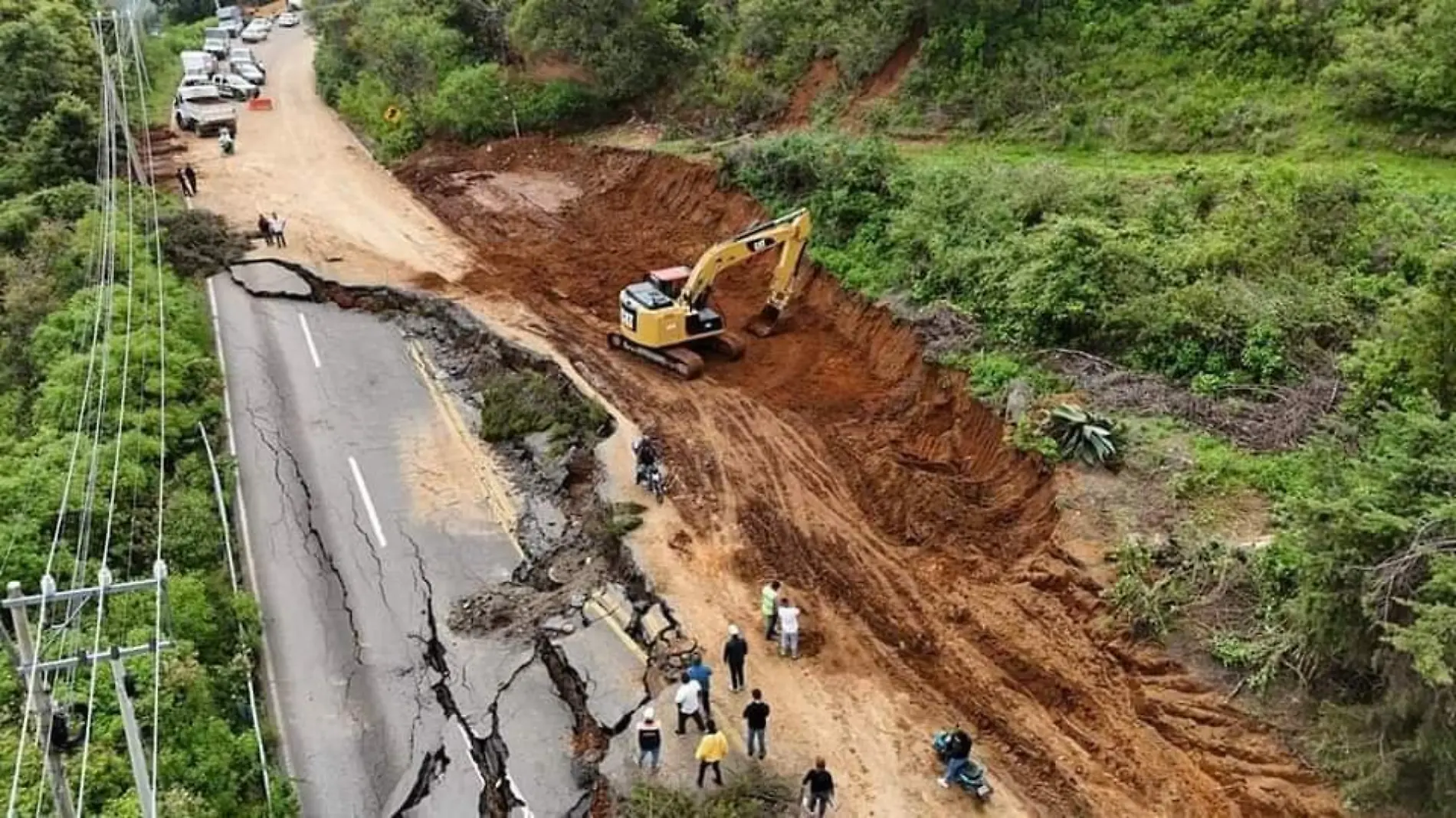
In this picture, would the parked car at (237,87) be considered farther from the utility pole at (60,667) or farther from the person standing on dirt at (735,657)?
the utility pole at (60,667)

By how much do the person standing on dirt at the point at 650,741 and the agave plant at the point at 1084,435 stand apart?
9212mm

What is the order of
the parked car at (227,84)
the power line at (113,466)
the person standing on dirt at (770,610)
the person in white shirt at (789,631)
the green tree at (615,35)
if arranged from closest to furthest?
1. the power line at (113,466)
2. the person in white shirt at (789,631)
3. the person standing on dirt at (770,610)
4. the green tree at (615,35)
5. the parked car at (227,84)

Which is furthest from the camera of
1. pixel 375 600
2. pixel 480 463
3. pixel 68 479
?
pixel 480 463

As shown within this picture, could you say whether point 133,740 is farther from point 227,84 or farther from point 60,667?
point 227,84

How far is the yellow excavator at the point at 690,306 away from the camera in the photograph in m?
27.6

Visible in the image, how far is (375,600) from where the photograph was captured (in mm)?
20859

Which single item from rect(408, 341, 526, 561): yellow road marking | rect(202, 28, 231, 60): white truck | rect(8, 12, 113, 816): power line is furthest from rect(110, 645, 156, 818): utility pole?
rect(202, 28, 231, 60): white truck

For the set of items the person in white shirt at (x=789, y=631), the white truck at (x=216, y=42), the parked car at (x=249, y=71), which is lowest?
the white truck at (x=216, y=42)

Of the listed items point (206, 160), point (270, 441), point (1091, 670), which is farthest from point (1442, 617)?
point (206, 160)

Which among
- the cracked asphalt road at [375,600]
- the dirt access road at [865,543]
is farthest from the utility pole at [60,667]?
the dirt access road at [865,543]

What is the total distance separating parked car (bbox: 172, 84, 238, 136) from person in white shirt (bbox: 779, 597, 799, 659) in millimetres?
41052

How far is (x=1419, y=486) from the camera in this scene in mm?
14758

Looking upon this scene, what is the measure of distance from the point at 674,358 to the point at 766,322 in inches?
128

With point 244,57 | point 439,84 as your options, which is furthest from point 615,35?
point 244,57
